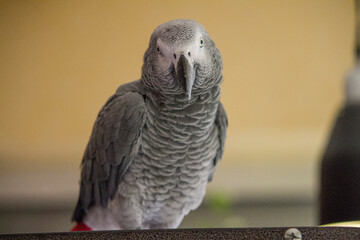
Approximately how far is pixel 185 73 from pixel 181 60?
0.03 metres

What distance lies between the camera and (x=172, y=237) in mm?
589

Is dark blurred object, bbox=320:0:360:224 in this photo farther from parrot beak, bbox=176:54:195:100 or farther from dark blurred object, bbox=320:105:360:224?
parrot beak, bbox=176:54:195:100

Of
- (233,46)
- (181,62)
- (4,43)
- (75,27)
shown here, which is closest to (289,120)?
(233,46)

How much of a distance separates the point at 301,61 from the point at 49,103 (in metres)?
0.65

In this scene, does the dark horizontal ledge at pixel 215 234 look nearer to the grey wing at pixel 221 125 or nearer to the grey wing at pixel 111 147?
the grey wing at pixel 111 147

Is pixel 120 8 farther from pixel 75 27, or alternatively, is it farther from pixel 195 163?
pixel 195 163

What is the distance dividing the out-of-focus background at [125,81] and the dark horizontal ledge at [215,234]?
21 centimetres

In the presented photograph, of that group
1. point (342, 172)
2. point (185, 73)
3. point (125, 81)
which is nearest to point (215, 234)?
point (185, 73)

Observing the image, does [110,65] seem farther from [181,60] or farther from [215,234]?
[215,234]

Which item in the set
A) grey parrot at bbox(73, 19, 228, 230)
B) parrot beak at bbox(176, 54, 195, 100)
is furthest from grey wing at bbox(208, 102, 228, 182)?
parrot beak at bbox(176, 54, 195, 100)

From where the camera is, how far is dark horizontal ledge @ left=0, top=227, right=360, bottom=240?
0.58m

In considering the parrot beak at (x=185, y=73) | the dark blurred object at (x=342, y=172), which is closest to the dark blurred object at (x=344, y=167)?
the dark blurred object at (x=342, y=172)

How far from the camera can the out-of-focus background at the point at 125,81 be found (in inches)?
32.2

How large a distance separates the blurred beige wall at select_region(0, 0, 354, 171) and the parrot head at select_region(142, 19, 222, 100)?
8 centimetres
